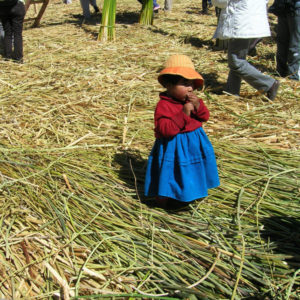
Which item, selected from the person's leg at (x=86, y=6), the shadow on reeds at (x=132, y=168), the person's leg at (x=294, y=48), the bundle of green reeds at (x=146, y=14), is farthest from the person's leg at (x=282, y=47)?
the person's leg at (x=86, y=6)

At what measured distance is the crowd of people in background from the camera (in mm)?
3432

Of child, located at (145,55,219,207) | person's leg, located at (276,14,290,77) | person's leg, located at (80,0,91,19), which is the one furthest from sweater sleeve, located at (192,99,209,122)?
person's leg, located at (80,0,91,19)

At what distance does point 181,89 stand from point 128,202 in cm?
83

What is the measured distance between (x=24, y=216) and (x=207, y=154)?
118 centimetres

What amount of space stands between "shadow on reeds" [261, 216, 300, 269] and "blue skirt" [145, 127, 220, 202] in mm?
427

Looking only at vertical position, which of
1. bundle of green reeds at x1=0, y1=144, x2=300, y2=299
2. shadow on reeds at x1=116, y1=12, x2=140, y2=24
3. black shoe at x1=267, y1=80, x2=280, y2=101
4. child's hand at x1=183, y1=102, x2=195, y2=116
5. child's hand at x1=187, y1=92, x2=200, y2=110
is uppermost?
child's hand at x1=187, y1=92, x2=200, y2=110

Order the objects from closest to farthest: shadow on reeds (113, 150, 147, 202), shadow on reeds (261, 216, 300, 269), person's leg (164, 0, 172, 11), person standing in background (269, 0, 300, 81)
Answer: shadow on reeds (261, 216, 300, 269) → shadow on reeds (113, 150, 147, 202) → person standing in background (269, 0, 300, 81) → person's leg (164, 0, 172, 11)

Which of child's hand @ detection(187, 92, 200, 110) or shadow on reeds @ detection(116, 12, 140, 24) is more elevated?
child's hand @ detection(187, 92, 200, 110)

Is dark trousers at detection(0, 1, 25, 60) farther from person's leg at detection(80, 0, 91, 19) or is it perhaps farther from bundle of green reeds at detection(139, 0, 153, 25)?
person's leg at detection(80, 0, 91, 19)

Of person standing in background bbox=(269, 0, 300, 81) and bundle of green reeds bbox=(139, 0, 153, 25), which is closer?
person standing in background bbox=(269, 0, 300, 81)

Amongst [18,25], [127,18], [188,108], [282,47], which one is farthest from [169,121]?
Result: [127,18]

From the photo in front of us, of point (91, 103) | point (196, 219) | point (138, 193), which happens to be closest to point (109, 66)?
point (91, 103)

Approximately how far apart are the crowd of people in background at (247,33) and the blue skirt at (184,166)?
1.90 m

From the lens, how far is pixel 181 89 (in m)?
1.88
